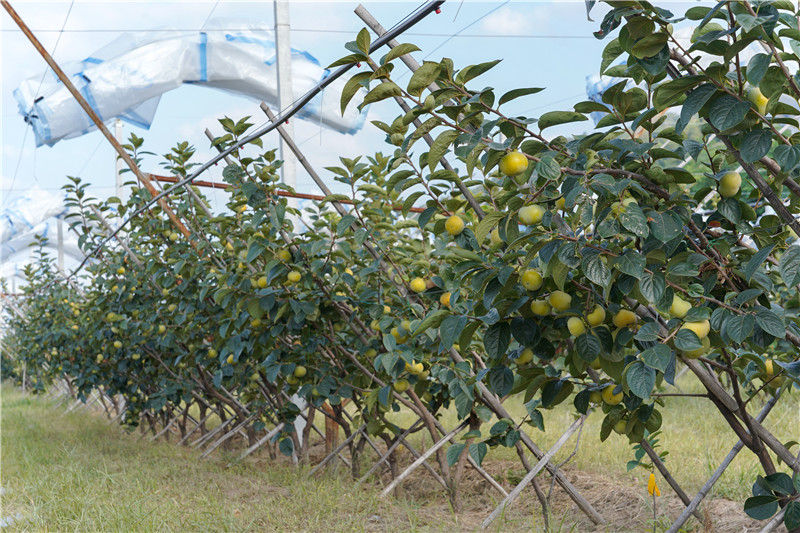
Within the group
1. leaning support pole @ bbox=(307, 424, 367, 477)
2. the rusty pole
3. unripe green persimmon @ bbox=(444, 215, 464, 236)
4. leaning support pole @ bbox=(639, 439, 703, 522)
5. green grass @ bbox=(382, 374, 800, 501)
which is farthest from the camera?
→ the rusty pole

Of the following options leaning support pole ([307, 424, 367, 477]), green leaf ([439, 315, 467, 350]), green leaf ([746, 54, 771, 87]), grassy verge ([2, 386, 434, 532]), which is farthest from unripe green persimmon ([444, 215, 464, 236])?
leaning support pole ([307, 424, 367, 477])

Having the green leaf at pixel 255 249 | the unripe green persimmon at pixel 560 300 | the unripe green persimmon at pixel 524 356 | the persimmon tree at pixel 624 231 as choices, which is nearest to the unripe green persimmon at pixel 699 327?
the persimmon tree at pixel 624 231

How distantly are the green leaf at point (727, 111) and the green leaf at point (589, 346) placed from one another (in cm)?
49

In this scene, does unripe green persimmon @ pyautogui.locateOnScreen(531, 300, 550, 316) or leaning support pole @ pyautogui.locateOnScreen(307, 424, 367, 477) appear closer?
unripe green persimmon @ pyautogui.locateOnScreen(531, 300, 550, 316)

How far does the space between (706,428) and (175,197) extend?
12.2 feet

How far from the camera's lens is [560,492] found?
3.16 meters

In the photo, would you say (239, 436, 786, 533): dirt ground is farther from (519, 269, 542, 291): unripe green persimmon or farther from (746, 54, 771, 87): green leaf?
(746, 54, 771, 87): green leaf

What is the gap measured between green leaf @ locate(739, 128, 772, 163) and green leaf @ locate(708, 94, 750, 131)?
57 mm

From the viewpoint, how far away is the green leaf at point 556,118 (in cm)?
135

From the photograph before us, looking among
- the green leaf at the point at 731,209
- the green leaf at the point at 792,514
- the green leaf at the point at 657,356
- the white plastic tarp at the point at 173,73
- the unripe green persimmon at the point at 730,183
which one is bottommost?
the green leaf at the point at 792,514

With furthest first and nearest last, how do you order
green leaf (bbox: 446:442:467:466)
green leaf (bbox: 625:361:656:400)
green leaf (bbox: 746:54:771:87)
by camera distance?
1. green leaf (bbox: 446:442:467:466)
2. green leaf (bbox: 625:361:656:400)
3. green leaf (bbox: 746:54:771:87)

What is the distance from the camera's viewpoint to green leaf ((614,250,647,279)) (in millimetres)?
1220

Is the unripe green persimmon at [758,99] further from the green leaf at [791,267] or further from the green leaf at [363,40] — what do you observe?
the green leaf at [363,40]

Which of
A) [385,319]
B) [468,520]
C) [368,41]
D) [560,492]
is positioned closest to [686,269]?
[368,41]
